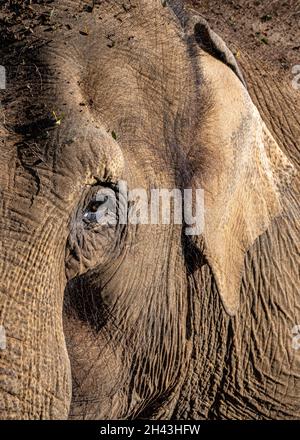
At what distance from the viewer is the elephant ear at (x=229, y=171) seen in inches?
163

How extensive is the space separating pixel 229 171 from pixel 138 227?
41 centimetres

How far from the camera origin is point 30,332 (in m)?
3.56

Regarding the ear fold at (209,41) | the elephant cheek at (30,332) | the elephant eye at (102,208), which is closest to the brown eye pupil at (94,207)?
the elephant eye at (102,208)

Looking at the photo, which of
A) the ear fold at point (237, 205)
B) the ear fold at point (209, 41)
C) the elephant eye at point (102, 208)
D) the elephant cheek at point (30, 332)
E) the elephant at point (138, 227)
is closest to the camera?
the elephant cheek at point (30, 332)

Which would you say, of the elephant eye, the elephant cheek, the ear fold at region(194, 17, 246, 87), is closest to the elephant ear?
the ear fold at region(194, 17, 246, 87)

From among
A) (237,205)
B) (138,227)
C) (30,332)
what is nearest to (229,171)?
(237,205)

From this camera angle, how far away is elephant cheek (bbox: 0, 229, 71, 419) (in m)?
3.50

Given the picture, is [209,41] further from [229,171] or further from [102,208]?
[102,208]

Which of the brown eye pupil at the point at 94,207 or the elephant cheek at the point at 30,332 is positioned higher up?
the brown eye pupil at the point at 94,207

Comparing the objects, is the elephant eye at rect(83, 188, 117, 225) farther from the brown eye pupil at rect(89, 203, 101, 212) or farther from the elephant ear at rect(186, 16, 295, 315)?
the elephant ear at rect(186, 16, 295, 315)

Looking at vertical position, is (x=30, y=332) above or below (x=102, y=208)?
below

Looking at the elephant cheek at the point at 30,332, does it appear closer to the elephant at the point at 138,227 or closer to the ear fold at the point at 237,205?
the elephant at the point at 138,227
